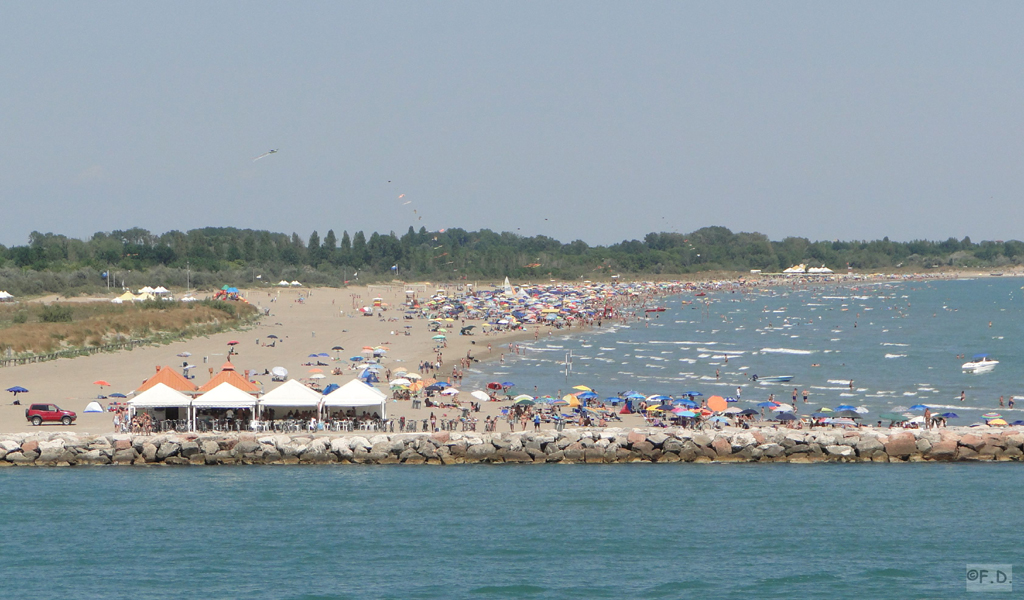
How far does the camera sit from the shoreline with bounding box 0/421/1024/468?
31.8 meters

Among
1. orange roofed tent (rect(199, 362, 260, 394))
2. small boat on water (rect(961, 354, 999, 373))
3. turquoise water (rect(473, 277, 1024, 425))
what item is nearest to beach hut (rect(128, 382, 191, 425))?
orange roofed tent (rect(199, 362, 260, 394))

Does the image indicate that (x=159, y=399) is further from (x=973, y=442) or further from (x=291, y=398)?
(x=973, y=442)

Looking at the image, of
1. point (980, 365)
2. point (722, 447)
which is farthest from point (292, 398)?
point (980, 365)

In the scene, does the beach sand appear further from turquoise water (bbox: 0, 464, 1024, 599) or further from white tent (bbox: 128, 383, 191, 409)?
turquoise water (bbox: 0, 464, 1024, 599)

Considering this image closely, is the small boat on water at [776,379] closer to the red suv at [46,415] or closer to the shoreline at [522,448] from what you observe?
the shoreline at [522,448]

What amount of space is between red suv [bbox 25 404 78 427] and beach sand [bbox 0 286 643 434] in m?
0.23

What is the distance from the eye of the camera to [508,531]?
2627 centimetres

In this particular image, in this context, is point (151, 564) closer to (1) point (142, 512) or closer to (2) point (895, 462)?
(1) point (142, 512)

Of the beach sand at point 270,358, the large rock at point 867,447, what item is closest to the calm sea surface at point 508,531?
the large rock at point 867,447

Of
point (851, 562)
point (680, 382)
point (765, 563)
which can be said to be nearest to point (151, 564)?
point (765, 563)

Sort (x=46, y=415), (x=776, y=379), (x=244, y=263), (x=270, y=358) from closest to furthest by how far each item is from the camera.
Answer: (x=46, y=415)
(x=776, y=379)
(x=270, y=358)
(x=244, y=263)

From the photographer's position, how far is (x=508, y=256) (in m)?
183

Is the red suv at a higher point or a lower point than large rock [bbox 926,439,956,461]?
higher

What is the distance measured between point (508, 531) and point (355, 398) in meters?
9.01
